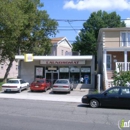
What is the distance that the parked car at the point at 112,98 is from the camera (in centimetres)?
→ 1484

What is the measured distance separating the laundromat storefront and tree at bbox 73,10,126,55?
22.3 meters

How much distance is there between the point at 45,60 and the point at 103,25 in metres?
25.9

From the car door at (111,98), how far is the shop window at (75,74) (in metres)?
16.4

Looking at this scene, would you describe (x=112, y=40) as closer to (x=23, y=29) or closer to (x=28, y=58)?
(x=28, y=58)

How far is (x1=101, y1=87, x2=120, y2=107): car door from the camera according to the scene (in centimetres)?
1491

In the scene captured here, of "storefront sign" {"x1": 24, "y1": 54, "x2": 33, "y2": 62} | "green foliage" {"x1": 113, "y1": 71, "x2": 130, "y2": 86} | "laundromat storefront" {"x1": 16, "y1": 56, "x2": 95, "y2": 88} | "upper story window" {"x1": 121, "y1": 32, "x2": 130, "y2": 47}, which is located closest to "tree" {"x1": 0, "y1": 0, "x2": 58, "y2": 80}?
"storefront sign" {"x1": 24, "y1": 54, "x2": 33, "y2": 62}

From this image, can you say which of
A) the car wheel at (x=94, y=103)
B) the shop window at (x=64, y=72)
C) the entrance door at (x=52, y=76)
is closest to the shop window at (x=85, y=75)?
the shop window at (x=64, y=72)

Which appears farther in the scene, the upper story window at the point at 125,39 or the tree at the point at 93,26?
the tree at the point at 93,26

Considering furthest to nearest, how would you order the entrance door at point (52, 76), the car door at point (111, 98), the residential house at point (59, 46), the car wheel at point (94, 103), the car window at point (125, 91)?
the residential house at point (59, 46) < the entrance door at point (52, 76) < the car wheel at point (94, 103) < the car window at point (125, 91) < the car door at point (111, 98)

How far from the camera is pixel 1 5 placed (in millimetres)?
29594

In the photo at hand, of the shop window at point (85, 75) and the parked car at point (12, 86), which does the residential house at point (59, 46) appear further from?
the parked car at point (12, 86)

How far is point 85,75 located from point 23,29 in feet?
44.3

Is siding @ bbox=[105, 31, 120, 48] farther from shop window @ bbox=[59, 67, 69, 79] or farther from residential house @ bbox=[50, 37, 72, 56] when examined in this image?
residential house @ bbox=[50, 37, 72, 56]

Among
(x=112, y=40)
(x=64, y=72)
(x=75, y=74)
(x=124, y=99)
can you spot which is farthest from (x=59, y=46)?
(x=124, y=99)
